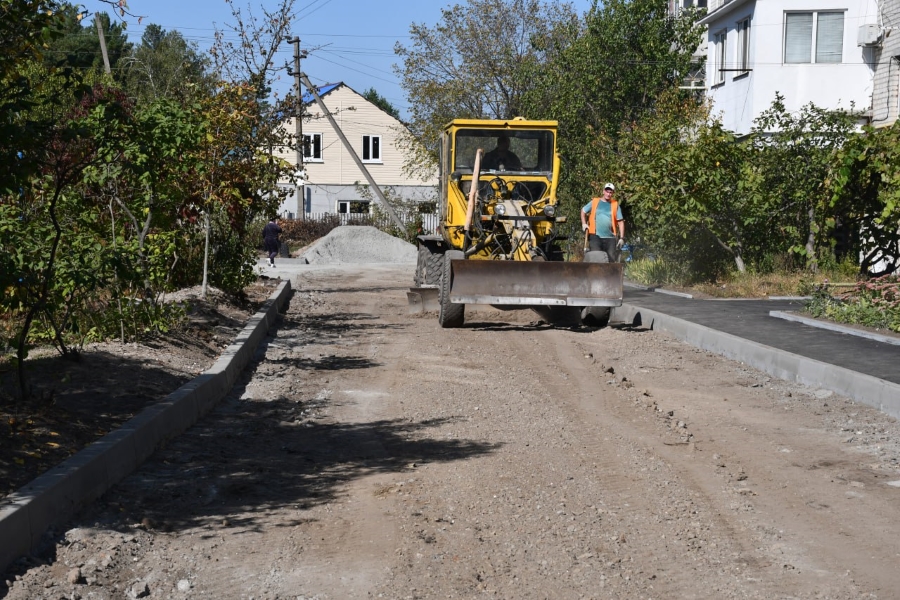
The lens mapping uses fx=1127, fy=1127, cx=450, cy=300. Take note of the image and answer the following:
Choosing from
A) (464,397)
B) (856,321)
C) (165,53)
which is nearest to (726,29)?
(856,321)

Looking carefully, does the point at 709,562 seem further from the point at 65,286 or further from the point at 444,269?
the point at 444,269

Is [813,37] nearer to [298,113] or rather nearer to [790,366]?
[298,113]

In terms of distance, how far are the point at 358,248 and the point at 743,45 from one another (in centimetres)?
1753

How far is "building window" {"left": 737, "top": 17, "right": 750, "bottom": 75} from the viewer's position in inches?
1170

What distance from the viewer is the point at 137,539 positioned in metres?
5.66

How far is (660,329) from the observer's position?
52.9 ft

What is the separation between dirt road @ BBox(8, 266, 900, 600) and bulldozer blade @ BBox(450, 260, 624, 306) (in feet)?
11.7

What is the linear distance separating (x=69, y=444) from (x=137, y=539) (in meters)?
1.49

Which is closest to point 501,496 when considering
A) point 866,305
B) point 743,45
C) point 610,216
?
point 866,305

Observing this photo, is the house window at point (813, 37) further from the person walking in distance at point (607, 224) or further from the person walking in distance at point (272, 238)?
the person walking in distance at point (272, 238)

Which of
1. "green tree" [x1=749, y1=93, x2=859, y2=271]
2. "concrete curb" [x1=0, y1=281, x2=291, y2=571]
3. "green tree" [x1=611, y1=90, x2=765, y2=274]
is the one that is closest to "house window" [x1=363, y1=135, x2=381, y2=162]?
"green tree" [x1=611, y1=90, x2=765, y2=274]

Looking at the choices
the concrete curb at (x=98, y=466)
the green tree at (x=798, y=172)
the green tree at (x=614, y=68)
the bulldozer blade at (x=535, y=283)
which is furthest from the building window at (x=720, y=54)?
the concrete curb at (x=98, y=466)

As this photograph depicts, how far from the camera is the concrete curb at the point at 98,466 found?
524 centimetres

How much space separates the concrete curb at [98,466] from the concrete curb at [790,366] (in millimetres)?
5522
